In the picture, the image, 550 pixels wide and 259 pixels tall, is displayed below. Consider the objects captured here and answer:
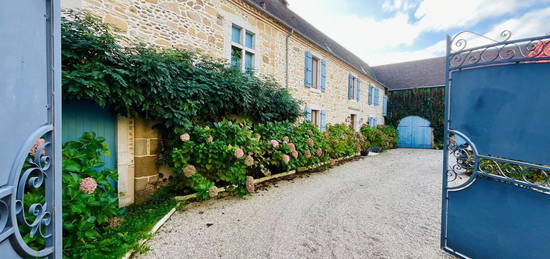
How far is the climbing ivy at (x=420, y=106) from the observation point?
46.3ft

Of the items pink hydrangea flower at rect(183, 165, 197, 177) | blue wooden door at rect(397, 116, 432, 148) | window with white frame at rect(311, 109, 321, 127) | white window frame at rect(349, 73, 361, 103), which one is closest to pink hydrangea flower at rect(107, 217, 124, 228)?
pink hydrangea flower at rect(183, 165, 197, 177)

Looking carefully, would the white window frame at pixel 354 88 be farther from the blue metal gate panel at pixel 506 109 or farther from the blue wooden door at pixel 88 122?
the blue wooden door at pixel 88 122

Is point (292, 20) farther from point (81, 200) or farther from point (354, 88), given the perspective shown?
point (81, 200)

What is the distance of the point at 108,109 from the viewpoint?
3.20 metres

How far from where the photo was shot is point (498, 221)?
183 centimetres

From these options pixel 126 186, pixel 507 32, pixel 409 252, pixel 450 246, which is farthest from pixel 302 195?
pixel 507 32

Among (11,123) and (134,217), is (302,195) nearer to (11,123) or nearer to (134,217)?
(134,217)

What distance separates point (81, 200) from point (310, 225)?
99.6 inches

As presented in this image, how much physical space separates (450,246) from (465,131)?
1.21 metres

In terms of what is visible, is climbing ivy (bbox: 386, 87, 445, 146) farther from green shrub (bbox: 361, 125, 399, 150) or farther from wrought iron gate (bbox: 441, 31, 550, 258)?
wrought iron gate (bbox: 441, 31, 550, 258)

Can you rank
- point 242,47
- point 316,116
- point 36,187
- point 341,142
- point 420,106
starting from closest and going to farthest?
point 36,187 < point 242,47 < point 341,142 < point 316,116 < point 420,106

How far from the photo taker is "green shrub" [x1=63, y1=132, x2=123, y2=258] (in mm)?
1894

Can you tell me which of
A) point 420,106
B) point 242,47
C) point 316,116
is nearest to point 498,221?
point 242,47

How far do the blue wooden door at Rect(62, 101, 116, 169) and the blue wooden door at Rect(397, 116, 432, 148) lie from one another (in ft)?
53.5
